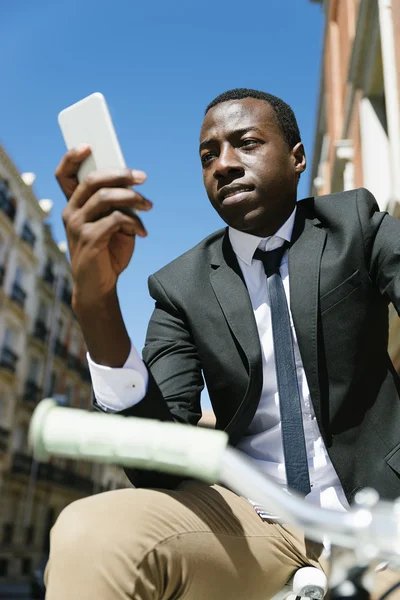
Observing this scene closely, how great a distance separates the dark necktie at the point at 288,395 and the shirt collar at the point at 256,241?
175 millimetres

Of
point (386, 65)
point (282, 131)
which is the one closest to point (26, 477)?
point (386, 65)

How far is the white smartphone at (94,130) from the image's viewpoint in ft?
3.86

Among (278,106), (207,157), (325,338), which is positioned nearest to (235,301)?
(325,338)

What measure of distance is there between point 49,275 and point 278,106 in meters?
34.3

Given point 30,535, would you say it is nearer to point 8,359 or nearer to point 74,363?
point 8,359

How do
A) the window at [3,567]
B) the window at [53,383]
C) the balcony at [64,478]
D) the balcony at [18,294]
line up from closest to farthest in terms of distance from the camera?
the window at [3,567]
the balcony at [18,294]
the balcony at [64,478]
the window at [53,383]

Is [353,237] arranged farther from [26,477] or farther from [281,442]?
[26,477]

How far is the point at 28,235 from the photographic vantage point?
108ft

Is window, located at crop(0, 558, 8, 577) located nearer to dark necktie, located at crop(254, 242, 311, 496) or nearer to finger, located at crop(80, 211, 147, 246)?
dark necktie, located at crop(254, 242, 311, 496)

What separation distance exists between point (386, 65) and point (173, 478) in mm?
5607

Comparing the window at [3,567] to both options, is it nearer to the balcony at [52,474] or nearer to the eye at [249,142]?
the balcony at [52,474]

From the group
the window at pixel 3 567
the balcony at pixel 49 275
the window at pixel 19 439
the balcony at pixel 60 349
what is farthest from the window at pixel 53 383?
the window at pixel 3 567

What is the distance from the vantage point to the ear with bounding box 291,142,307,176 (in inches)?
89.2

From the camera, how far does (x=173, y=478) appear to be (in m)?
1.52
